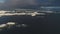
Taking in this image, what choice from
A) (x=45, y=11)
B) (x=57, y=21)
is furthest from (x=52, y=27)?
(x=45, y=11)

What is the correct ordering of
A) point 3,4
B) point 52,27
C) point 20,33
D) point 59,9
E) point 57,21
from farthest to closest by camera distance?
point 3,4
point 59,9
point 57,21
point 52,27
point 20,33

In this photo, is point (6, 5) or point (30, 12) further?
point (6, 5)

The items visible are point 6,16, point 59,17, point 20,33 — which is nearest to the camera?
point 20,33

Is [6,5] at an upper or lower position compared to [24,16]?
upper

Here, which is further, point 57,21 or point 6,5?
point 6,5

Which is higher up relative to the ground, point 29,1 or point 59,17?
point 29,1

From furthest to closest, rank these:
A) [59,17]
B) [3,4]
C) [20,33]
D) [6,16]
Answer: [3,4]
[6,16]
[59,17]
[20,33]

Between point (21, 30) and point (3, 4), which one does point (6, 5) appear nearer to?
point (3, 4)

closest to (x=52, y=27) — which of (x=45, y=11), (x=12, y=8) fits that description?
(x=45, y=11)

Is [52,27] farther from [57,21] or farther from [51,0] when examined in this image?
[51,0]
